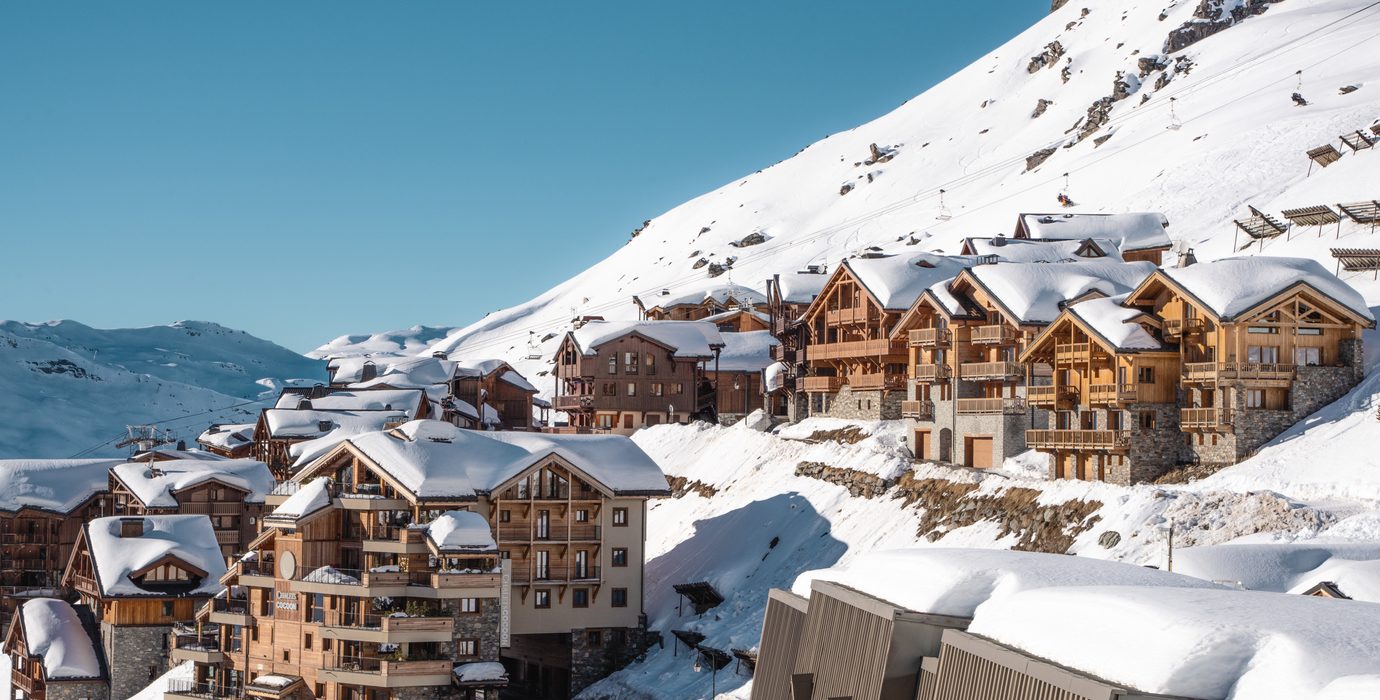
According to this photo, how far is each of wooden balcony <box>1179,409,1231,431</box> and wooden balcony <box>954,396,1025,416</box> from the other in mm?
8757

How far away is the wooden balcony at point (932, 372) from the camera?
212 ft

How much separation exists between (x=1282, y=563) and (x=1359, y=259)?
33361mm

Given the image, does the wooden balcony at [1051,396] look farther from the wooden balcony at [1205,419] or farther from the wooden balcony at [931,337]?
the wooden balcony at [931,337]

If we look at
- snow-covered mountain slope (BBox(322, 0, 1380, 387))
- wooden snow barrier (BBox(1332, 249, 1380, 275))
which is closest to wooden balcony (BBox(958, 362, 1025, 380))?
wooden snow barrier (BBox(1332, 249, 1380, 275))

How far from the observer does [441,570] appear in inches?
2073

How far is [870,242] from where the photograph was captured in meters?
161

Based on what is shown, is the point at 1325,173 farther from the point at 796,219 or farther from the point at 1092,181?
the point at 796,219

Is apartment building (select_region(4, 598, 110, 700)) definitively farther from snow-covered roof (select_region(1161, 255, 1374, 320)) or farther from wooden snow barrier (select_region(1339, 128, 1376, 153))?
wooden snow barrier (select_region(1339, 128, 1376, 153))

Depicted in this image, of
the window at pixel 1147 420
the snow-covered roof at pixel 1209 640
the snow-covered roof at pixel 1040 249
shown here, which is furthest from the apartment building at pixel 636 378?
the snow-covered roof at pixel 1209 640

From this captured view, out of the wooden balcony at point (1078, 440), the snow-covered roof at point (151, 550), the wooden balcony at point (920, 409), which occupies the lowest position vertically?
the snow-covered roof at point (151, 550)

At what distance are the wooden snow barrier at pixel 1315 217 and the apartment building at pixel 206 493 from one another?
5705 centimetres

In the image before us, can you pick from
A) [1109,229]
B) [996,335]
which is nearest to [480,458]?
[996,335]

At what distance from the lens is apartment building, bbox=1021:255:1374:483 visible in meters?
50.4

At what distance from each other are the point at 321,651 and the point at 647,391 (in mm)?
42575
